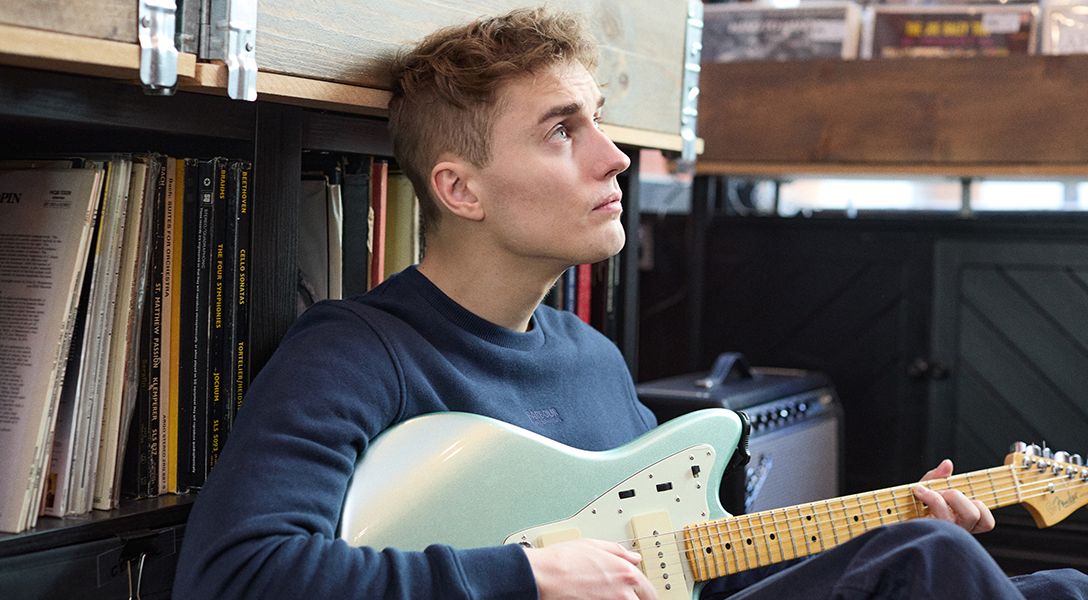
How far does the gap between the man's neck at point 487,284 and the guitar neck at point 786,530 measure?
1.18ft

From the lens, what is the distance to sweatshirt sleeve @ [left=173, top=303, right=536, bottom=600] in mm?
908

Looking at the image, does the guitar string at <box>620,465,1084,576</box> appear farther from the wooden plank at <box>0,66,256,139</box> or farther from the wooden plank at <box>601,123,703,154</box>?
the wooden plank at <box>0,66,256,139</box>

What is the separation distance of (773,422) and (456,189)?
988 millimetres

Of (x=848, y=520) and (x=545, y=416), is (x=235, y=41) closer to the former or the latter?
(x=545, y=416)

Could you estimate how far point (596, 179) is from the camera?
1.21 metres

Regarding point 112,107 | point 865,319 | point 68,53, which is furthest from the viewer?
point 865,319

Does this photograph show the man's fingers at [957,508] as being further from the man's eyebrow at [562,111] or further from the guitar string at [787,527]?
the man's eyebrow at [562,111]

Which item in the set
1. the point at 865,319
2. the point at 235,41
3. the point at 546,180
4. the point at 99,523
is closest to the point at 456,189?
the point at 546,180

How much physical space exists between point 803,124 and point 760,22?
0.29 m

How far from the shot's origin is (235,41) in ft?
3.27

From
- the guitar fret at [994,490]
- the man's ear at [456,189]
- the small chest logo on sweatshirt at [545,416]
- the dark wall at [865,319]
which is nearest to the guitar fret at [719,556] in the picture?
the small chest logo on sweatshirt at [545,416]

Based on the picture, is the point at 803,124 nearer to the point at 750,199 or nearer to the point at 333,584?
the point at 750,199

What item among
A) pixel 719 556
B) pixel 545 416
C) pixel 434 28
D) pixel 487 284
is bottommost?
pixel 719 556

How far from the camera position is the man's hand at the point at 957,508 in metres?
1.18
